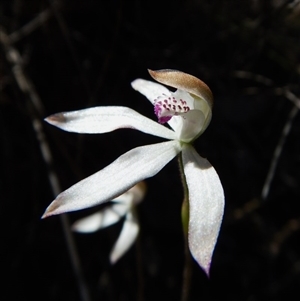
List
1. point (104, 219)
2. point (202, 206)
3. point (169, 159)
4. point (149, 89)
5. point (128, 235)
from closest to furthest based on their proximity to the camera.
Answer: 1. point (202, 206)
2. point (169, 159)
3. point (149, 89)
4. point (128, 235)
5. point (104, 219)

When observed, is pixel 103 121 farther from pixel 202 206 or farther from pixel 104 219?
pixel 104 219

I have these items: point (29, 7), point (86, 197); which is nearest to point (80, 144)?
point (29, 7)

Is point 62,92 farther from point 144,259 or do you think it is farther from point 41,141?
point 144,259

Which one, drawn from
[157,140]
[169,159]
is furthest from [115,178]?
[157,140]

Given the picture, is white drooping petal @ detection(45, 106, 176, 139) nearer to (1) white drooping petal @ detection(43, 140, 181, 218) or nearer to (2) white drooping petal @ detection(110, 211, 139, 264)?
(1) white drooping petal @ detection(43, 140, 181, 218)

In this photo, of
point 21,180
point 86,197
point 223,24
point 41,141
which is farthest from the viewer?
point 21,180

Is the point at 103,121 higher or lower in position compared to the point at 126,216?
higher

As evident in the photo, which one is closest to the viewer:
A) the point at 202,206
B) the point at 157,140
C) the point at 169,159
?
the point at 202,206
